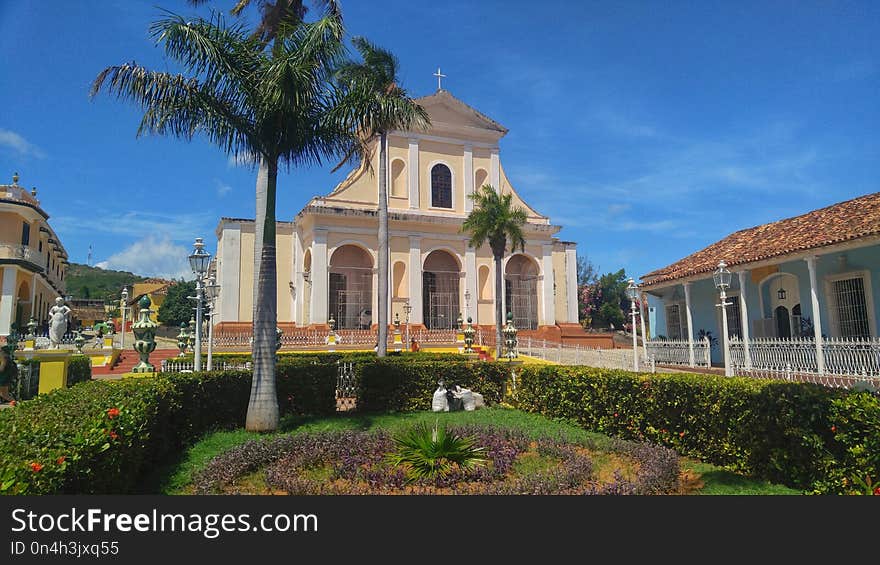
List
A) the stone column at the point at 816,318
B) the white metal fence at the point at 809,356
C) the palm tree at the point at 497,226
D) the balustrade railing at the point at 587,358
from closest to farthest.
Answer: the white metal fence at the point at 809,356, the stone column at the point at 816,318, the balustrade railing at the point at 587,358, the palm tree at the point at 497,226

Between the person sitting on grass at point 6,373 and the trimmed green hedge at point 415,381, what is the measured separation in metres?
7.90

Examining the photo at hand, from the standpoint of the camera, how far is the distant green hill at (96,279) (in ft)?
253

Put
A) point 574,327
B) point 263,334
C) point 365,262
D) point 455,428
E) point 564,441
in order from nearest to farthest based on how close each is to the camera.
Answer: point 564,441 < point 455,428 < point 263,334 < point 365,262 < point 574,327

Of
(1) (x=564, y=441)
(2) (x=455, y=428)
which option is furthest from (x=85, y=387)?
(1) (x=564, y=441)

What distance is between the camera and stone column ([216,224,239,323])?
26.9 meters

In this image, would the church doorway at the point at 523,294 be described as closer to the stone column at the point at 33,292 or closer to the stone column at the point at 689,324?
the stone column at the point at 689,324

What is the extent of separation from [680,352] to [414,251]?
1388 centimetres

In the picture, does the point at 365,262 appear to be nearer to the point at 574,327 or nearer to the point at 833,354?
the point at 574,327

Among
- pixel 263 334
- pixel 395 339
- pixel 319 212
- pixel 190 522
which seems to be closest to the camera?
pixel 190 522

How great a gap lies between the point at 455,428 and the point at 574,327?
23.0 m

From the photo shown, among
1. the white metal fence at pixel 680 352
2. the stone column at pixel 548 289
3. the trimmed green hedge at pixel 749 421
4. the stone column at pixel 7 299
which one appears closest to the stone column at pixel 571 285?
the stone column at pixel 548 289

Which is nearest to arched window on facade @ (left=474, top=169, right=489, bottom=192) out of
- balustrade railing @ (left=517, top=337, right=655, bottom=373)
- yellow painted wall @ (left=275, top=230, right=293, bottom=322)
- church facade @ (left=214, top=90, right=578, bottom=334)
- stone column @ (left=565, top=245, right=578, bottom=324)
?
church facade @ (left=214, top=90, right=578, bottom=334)

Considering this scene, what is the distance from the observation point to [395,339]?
942 inches

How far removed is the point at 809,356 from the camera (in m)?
13.1
